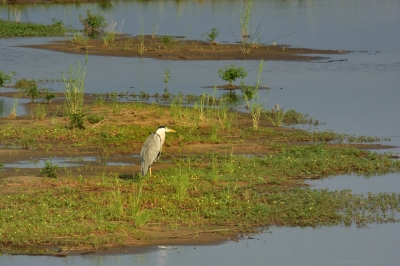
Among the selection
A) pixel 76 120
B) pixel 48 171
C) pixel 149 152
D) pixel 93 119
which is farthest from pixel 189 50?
pixel 48 171

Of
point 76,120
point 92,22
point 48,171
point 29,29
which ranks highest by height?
point 92,22

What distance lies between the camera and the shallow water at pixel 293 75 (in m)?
9.58

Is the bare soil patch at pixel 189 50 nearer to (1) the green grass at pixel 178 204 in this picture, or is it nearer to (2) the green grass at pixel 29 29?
(2) the green grass at pixel 29 29

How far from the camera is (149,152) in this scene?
1223 cm

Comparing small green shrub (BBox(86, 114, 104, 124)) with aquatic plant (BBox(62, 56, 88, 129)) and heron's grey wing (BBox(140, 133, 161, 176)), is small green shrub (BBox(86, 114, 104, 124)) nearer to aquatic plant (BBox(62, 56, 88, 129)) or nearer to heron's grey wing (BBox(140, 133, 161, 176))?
aquatic plant (BBox(62, 56, 88, 129))

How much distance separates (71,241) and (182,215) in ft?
5.15

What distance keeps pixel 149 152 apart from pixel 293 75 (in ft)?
44.9

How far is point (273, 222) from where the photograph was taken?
1047cm

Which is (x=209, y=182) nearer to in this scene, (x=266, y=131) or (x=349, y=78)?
(x=266, y=131)

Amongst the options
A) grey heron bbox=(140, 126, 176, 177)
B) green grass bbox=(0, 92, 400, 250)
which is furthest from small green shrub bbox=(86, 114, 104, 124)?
grey heron bbox=(140, 126, 176, 177)

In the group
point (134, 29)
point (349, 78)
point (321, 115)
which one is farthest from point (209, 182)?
point (134, 29)

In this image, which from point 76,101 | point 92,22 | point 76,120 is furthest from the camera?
point 92,22

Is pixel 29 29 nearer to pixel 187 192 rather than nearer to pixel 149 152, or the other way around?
pixel 149 152

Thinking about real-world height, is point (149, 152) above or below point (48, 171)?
above
